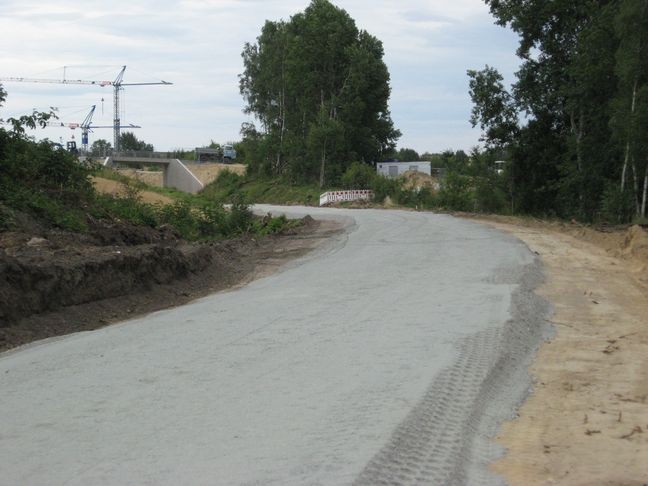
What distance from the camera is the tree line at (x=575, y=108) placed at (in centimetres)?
3256

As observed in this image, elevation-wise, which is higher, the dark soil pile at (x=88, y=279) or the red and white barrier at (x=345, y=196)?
the red and white barrier at (x=345, y=196)

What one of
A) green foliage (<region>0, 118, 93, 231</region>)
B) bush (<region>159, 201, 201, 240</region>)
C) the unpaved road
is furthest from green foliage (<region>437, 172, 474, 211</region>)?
the unpaved road

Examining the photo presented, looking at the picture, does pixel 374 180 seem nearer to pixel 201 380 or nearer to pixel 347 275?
pixel 347 275

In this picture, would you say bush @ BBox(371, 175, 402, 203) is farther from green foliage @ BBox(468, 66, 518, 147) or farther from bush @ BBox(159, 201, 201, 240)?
bush @ BBox(159, 201, 201, 240)

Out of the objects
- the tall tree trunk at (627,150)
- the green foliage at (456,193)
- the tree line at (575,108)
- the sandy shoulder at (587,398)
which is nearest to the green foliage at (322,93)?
the green foliage at (456,193)

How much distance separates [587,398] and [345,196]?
5870 cm

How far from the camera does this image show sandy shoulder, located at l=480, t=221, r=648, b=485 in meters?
5.70

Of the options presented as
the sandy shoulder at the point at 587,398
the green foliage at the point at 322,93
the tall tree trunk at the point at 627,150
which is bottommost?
the sandy shoulder at the point at 587,398

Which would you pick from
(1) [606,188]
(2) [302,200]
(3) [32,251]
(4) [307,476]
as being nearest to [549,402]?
(4) [307,476]

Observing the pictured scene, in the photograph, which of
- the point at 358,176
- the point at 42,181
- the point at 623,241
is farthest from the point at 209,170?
the point at 623,241

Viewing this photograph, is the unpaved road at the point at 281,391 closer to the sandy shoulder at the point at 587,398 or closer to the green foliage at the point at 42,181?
the sandy shoulder at the point at 587,398

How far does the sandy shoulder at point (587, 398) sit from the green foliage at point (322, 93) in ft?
202

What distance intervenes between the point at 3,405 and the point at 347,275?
10133 mm

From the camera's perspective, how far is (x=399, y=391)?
7367 mm
